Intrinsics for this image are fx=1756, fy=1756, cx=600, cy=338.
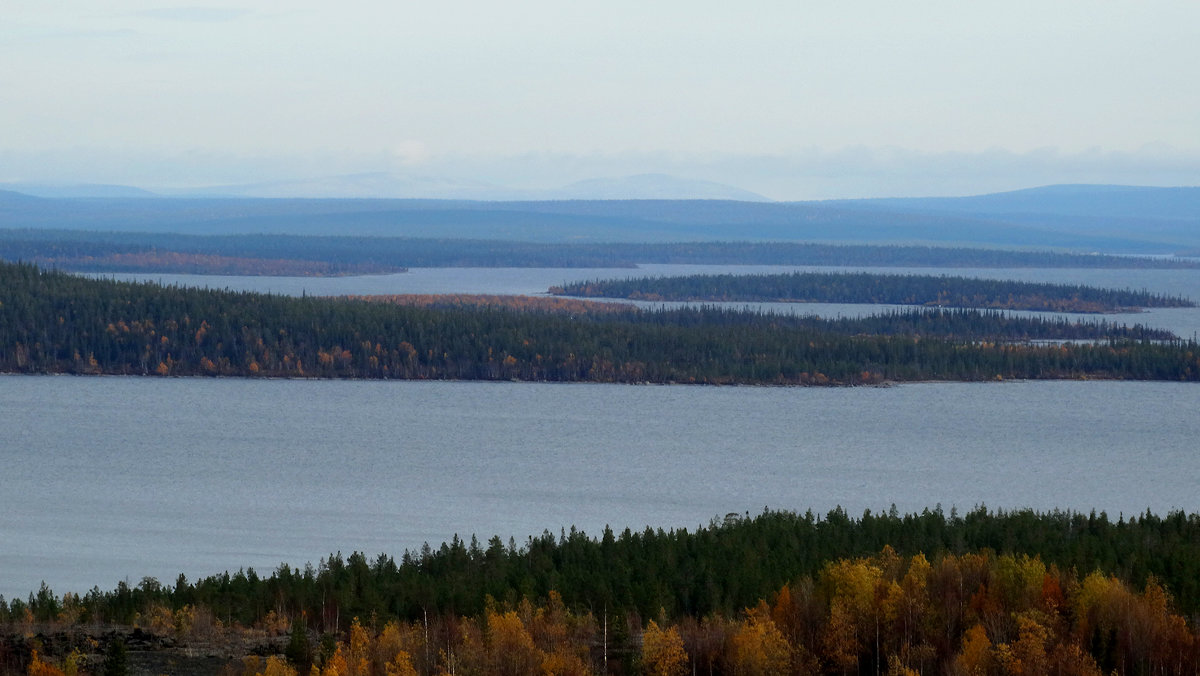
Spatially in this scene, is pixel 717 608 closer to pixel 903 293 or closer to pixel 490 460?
pixel 490 460

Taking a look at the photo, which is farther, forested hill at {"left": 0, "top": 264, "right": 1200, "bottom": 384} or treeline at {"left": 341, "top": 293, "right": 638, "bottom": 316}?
treeline at {"left": 341, "top": 293, "right": 638, "bottom": 316}

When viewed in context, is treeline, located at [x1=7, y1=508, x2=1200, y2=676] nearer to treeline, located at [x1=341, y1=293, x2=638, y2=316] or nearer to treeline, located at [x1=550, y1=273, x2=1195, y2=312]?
treeline, located at [x1=341, y1=293, x2=638, y2=316]

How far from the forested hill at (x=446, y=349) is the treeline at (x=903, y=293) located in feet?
198

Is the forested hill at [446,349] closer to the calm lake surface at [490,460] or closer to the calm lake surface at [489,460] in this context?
the calm lake surface at [490,460]

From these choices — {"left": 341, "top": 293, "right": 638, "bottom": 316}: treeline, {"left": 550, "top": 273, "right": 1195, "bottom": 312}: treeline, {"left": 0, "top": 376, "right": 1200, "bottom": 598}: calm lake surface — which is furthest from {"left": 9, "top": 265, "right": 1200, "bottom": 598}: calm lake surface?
{"left": 550, "top": 273, "right": 1195, "bottom": 312}: treeline

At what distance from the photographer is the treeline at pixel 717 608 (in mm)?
34188

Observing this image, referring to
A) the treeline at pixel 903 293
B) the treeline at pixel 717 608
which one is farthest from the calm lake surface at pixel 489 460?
the treeline at pixel 903 293

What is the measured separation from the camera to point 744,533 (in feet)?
149

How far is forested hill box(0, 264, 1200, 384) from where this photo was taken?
4168 inches

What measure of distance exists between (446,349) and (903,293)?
89.8m

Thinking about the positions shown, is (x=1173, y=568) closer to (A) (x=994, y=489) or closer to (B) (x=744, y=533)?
(B) (x=744, y=533)

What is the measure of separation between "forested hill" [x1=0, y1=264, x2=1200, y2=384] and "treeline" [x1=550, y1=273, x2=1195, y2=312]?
198ft

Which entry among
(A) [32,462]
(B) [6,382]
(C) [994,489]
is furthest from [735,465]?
(B) [6,382]

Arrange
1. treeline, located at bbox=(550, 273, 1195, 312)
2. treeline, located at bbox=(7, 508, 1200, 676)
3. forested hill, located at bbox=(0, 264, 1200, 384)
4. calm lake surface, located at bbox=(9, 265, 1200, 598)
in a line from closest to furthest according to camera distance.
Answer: treeline, located at bbox=(7, 508, 1200, 676) → calm lake surface, located at bbox=(9, 265, 1200, 598) → forested hill, located at bbox=(0, 264, 1200, 384) → treeline, located at bbox=(550, 273, 1195, 312)
